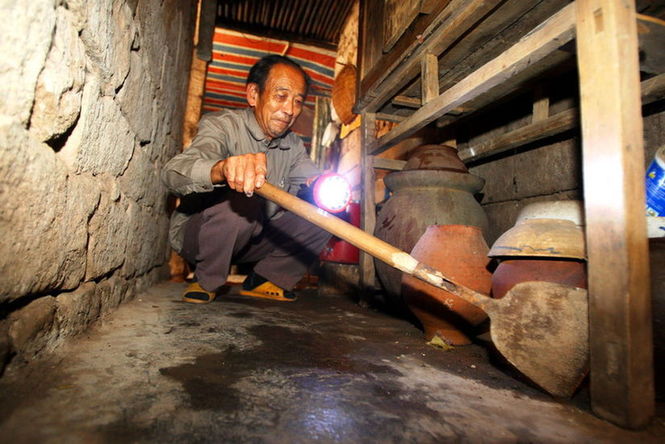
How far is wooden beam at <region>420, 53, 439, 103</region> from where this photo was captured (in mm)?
2018

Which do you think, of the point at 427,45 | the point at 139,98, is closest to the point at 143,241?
the point at 139,98

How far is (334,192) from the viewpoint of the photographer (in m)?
2.37

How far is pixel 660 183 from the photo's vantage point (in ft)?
4.21

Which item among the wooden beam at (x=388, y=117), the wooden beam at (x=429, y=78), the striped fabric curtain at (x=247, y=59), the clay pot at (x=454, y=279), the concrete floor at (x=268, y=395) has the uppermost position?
the striped fabric curtain at (x=247, y=59)

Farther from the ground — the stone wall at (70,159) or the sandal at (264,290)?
the stone wall at (70,159)

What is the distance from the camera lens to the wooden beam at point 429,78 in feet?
6.62

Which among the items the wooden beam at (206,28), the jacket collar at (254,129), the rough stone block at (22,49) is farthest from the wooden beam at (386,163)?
the wooden beam at (206,28)

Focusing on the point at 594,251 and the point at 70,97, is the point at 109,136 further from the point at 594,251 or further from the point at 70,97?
the point at 594,251

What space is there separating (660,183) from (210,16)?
14.2ft

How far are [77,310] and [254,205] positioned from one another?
1.34 m

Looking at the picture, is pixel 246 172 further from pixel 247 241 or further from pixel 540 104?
pixel 540 104

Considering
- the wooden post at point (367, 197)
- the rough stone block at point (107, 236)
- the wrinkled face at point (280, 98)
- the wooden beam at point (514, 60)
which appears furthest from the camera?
the wooden post at point (367, 197)

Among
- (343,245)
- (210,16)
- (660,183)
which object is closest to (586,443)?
(660,183)

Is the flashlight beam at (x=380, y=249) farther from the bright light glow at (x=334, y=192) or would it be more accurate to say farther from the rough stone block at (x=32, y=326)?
the rough stone block at (x=32, y=326)
